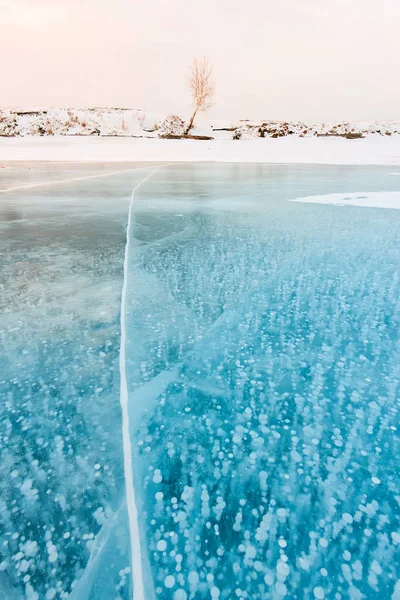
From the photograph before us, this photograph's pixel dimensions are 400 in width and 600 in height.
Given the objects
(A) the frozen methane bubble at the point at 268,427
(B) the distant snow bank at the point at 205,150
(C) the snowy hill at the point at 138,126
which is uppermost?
(C) the snowy hill at the point at 138,126

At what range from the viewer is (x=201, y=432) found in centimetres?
129

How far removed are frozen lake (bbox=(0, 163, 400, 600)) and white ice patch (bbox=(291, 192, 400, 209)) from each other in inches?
135

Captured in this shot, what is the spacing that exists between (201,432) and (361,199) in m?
6.25

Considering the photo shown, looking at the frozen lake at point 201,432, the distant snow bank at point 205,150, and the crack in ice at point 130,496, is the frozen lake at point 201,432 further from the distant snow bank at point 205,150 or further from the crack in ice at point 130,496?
the distant snow bank at point 205,150

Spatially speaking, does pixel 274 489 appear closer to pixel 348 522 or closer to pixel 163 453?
pixel 348 522

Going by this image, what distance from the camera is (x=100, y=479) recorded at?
3.64ft

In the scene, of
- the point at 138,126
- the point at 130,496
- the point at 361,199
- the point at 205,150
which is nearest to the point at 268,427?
the point at 130,496

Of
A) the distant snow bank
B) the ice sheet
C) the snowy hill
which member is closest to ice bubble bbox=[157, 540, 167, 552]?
the ice sheet

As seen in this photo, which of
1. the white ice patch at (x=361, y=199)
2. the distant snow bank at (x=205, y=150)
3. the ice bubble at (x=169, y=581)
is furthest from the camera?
the distant snow bank at (x=205, y=150)

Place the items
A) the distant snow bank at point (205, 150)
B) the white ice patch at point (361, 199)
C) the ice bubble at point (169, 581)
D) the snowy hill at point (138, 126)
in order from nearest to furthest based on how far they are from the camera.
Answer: the ice bubble at point (169, 581), the white ice patch at point (361, 199), the distant snow bank at point (205, 150), the snowy hill at point (138, 126)

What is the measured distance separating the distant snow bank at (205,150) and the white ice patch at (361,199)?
13345 mm

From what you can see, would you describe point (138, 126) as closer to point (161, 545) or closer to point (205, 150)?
point (205, 150)

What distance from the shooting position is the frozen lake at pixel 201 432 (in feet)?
2.92

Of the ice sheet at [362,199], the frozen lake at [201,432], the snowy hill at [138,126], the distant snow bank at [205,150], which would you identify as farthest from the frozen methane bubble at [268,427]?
the snowy hill at [138,126]
